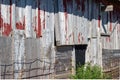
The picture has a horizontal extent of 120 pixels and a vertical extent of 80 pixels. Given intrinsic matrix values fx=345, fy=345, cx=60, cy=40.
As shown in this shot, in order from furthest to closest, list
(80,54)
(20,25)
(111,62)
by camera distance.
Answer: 1. (111,62)
2. (80,54)
3. (20,25)

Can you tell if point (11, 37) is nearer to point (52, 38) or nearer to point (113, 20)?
point (52, 38)

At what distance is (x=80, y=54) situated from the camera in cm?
1068

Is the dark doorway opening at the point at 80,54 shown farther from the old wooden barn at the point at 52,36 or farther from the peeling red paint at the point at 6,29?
the peeling red paint at the point at 6,29

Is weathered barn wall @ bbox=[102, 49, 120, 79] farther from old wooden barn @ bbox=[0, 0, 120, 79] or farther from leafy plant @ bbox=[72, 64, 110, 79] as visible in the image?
leafy plant @ bbox=[72, 64, 110, 79]

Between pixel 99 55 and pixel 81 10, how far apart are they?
Result: 6.04 ft

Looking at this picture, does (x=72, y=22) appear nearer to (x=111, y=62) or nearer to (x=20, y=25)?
(x=20, y=25)

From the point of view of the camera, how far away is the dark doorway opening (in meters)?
10.4

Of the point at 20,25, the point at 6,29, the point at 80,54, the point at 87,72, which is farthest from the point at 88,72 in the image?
the point at 6,29

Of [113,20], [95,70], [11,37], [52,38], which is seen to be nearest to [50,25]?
[52,38]

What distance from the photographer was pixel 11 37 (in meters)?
6.96

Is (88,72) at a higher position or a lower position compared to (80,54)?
lower

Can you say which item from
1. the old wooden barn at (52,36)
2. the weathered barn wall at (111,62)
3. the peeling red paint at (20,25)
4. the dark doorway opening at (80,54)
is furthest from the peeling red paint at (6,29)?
the weathered barn wall at (111,62)

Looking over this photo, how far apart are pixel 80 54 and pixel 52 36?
247 centimetres

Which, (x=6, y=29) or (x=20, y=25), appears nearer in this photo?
(x=6, y=29)
